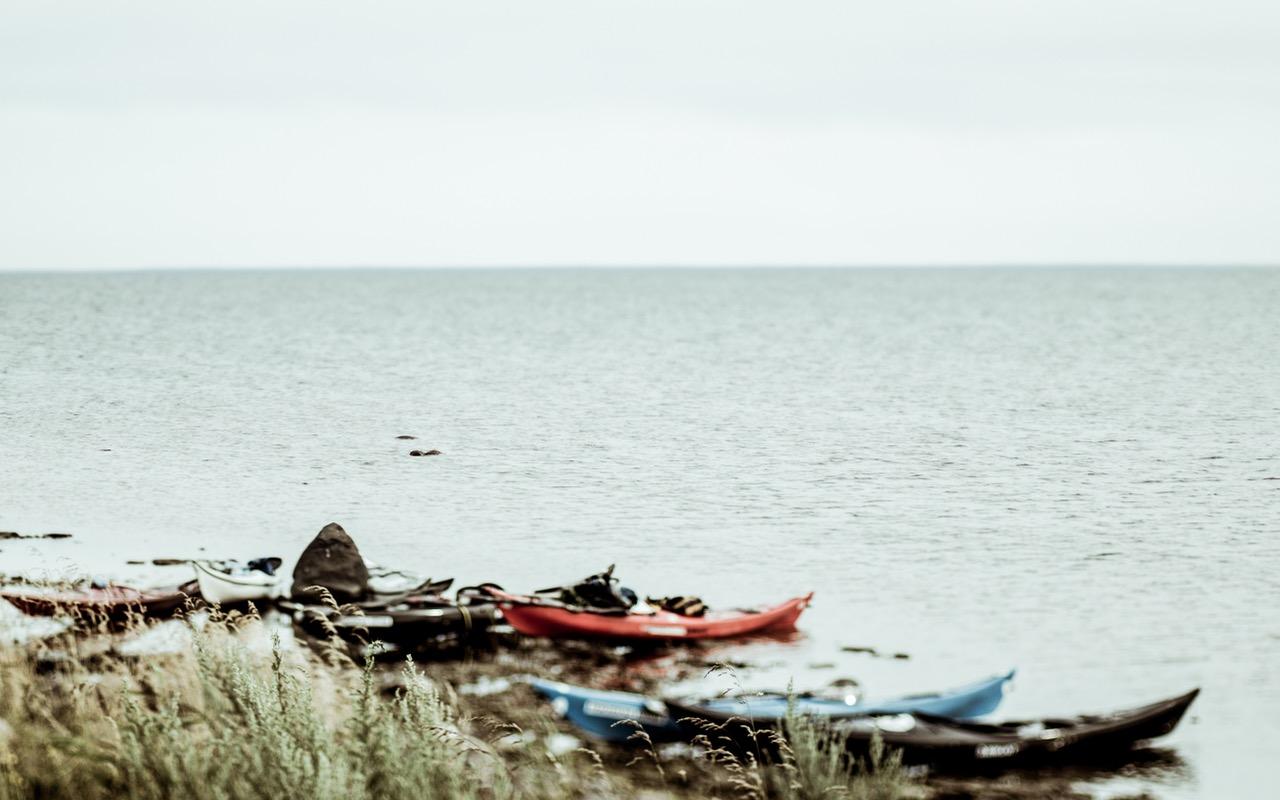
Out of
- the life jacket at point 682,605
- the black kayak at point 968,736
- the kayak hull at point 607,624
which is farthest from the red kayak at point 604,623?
the black kayak at point 968,736

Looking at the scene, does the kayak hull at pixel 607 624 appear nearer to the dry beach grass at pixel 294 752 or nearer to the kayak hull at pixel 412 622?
the kayak hull at pixel 412 622

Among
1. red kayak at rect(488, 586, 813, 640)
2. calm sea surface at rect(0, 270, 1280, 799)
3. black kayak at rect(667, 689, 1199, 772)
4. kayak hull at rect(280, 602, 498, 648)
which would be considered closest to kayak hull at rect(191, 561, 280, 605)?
kayak hull at rect(280, 602, 498, 648)

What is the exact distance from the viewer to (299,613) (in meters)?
19.9

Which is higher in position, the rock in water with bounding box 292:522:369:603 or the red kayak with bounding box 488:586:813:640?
the rock in water with bounding box 292:522:369:603

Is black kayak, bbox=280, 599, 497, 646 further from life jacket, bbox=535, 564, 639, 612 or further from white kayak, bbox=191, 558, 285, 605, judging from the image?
white kayak, bbox=191, 558, 285, 605

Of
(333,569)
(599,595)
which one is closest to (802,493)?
(599,595)

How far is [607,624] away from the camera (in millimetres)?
18844

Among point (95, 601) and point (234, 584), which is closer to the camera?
point (95, 601)

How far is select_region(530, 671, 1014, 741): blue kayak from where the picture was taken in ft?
45.4

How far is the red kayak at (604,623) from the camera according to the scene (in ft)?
61.7

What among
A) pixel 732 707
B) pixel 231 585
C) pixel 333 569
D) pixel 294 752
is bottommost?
pixel 231 585

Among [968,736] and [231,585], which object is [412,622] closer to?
[231,585]

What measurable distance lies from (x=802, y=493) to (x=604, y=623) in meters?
15.2

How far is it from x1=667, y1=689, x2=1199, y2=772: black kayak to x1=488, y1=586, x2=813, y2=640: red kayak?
4727mm
